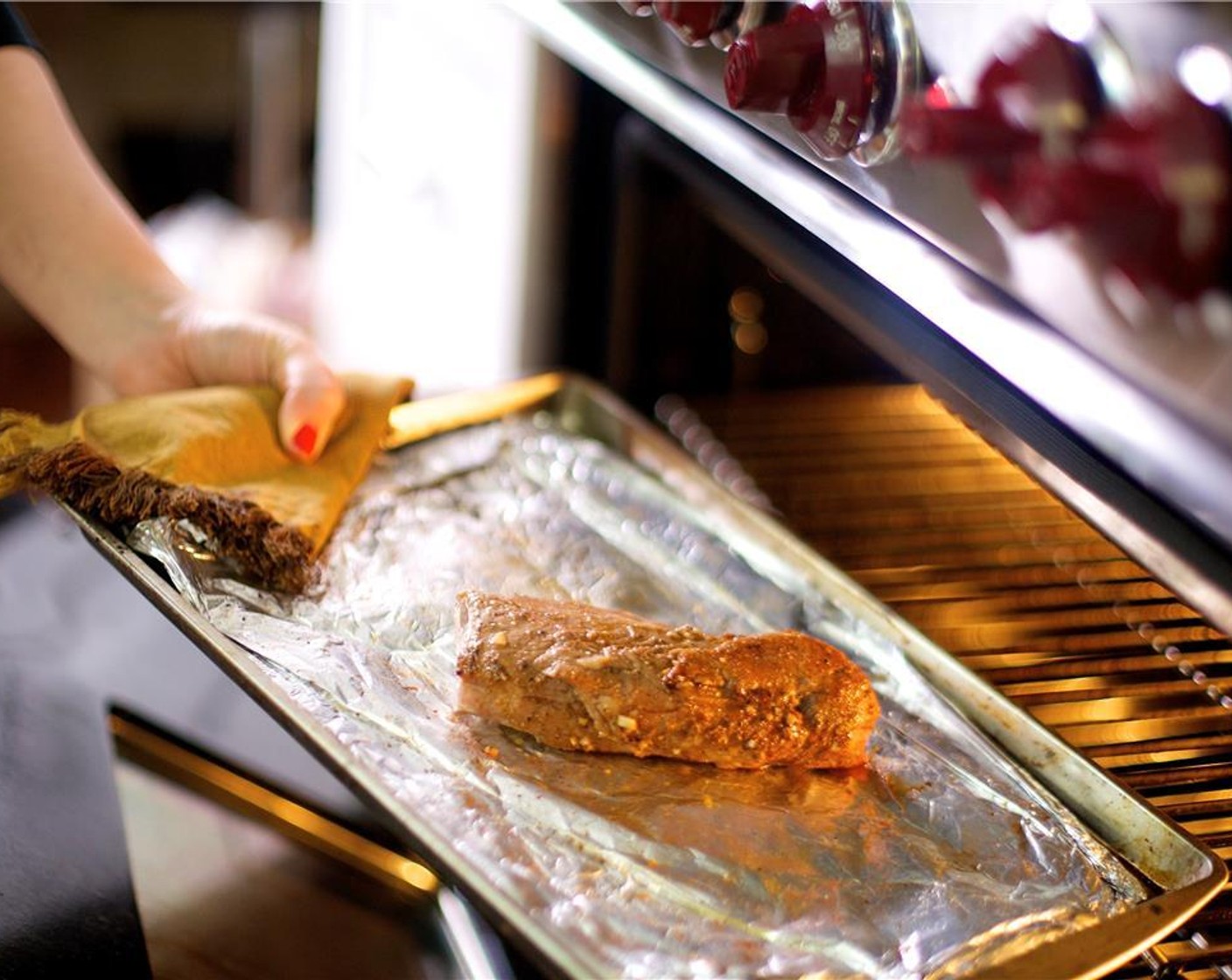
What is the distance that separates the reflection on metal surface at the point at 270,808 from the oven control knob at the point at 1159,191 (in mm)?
640

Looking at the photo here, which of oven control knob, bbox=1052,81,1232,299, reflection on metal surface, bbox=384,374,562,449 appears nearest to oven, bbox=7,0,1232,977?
oven control knob, bbox=1052,81,1232,299

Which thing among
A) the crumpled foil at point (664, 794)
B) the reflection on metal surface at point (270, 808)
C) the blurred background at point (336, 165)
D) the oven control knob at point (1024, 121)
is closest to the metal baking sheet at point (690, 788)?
the crumpled foil at point (664, 794)

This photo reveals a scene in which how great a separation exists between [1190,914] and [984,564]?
0.50 meters

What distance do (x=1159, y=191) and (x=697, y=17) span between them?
0.48m

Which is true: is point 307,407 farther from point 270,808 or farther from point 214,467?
point 270,808

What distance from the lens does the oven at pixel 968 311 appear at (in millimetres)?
519

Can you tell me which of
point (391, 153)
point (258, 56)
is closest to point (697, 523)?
point (391, 153)

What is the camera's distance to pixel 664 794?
853 mm

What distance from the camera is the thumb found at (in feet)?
3.65

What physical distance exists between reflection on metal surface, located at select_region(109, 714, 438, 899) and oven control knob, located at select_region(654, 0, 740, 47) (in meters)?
0.60

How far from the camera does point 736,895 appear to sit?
76 cm

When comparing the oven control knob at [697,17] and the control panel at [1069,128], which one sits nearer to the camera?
the control panel at [1069,128]

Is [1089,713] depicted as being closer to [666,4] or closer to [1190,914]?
[1190,914]

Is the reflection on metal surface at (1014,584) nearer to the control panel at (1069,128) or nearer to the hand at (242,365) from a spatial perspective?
the control panel at (1069,128)
